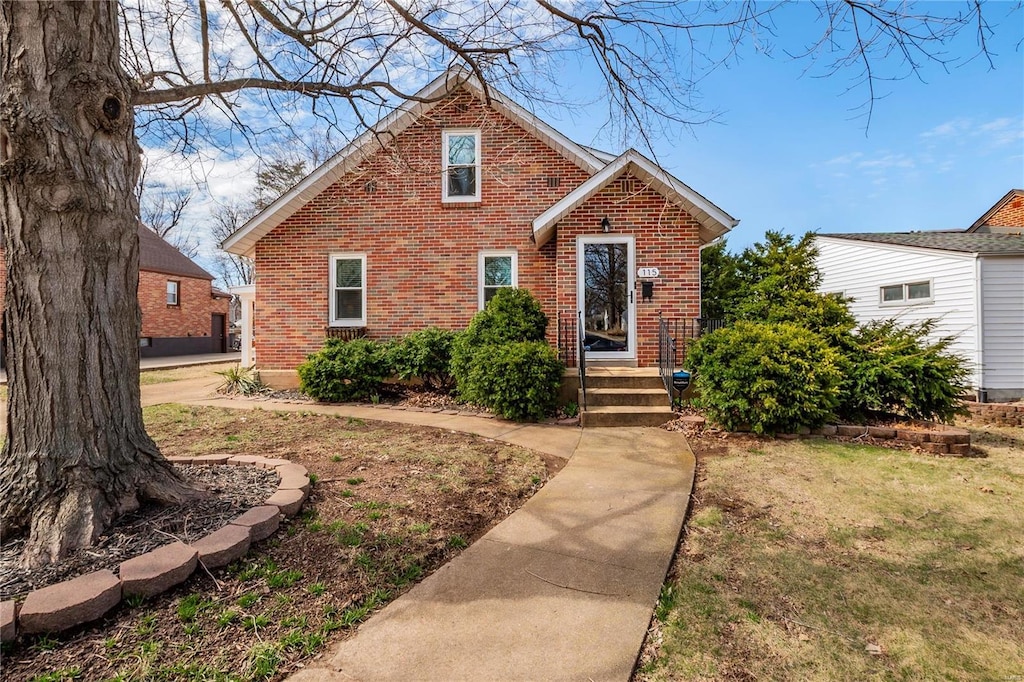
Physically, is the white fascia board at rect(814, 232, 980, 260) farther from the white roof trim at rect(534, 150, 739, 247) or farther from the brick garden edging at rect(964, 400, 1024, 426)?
the white roof trim at rect(534, 150, 739, 247)

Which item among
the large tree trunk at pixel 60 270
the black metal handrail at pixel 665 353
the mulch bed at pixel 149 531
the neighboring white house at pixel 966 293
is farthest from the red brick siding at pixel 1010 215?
the large tree trunk at pixel 60 270

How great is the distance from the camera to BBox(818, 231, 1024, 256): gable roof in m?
10.2

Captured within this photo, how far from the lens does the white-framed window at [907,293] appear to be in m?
11.5

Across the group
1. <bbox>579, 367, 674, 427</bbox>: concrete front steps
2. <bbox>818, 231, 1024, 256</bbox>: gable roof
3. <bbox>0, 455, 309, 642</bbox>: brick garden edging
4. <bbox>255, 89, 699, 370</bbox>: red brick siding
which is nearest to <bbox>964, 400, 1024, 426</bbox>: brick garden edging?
<bbox>818, 231, 1024, 256</bbox>: gable roof

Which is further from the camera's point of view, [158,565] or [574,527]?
[574,527]

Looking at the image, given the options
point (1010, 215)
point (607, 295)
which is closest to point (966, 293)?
point (607, 295)

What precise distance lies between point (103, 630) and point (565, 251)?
7.94 m

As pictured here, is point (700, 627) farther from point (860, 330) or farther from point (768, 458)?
point (860, 330)

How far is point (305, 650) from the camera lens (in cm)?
199

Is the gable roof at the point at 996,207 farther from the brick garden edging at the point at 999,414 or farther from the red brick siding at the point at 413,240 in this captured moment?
the red brick siding at the point at 413,240

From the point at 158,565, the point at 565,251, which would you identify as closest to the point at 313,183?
the point at 565,251

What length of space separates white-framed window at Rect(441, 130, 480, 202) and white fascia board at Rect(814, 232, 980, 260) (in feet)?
25.8

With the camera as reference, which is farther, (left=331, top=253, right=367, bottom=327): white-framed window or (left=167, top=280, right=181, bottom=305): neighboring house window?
(left=167, top=280, right=181, bottom=305): neighboring house window

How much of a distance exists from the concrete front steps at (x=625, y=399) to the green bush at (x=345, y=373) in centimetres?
392
